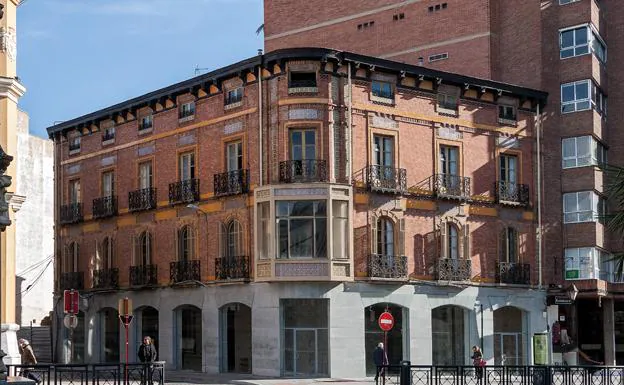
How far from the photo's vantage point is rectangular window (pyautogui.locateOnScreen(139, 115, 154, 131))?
51.5m

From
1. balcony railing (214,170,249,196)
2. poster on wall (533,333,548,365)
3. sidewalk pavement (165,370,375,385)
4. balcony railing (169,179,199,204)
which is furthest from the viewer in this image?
balcony railing (169,179,199,204)

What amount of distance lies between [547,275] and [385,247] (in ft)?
31.4

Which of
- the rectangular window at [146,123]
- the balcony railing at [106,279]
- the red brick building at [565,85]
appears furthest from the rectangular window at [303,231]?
the balcony railing at [106,279]

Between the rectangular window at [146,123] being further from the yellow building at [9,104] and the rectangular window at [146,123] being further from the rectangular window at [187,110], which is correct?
the yellow building at [9,104]

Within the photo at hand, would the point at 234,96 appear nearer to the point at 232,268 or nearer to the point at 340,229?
the point at 232,268

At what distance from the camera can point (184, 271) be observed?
48250 mm

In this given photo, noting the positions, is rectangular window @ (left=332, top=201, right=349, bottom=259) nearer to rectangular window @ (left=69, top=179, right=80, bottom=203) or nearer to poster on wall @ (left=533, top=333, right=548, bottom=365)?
poster on wall @ (left=533, top=333, right=548, bottom=365)

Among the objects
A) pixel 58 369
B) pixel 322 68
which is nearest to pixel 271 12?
pixel 322 68

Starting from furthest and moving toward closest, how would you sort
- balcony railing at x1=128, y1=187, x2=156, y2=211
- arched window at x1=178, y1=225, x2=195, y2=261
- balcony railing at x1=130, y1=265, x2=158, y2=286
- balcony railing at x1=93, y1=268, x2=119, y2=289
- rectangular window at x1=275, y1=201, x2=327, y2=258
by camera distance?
balcony railing at x1=93, y1=268, x2=119, y2=289 < balcony railing at x1=128, y1=187, x2=156, y2=211 < balcony railing at x1=130, y1=265, x2=158, y2=286 < arched window at x1=178, y1=225, x2=195, y2=261 < rectangular window at x1=275, y1=201, x2=327, y2=258

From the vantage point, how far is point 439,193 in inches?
1843

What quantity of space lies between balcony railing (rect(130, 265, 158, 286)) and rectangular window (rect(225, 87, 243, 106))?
8743 mm

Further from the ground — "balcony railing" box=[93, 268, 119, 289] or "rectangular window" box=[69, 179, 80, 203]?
"rectangular window" box=[69, 179, 80, 203]

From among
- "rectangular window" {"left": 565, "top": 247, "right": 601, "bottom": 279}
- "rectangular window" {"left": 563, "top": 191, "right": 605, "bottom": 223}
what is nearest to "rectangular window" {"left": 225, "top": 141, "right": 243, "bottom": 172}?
"rectangular window" {"left": 563, "top": 191, "right": 605, "bottom": 223}

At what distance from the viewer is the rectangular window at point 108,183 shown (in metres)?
54.1
